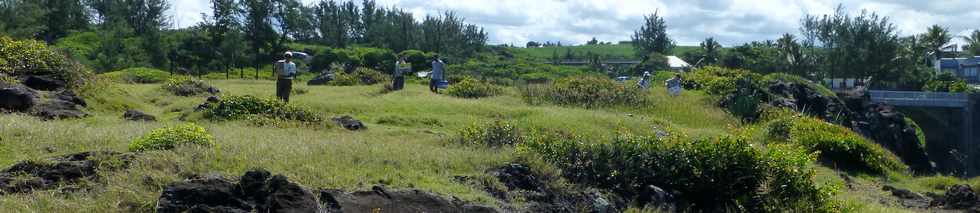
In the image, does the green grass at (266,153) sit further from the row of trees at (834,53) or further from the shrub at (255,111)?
the row of trees at (834,53)

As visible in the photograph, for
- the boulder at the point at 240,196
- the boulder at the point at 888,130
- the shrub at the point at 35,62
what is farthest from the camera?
the boulder at the point at 888,130

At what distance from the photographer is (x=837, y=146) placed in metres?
16.9

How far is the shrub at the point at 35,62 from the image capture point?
14.4 meters

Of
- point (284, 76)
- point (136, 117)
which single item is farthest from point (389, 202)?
point (284, 76)

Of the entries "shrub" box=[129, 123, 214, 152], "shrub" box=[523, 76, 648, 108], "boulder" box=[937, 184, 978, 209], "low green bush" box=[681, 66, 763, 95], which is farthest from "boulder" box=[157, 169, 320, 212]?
"low green bush" box=[681, 66, 763, 95]

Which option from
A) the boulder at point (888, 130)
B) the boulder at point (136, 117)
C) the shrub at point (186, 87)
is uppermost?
the shrub at point (186, 87)

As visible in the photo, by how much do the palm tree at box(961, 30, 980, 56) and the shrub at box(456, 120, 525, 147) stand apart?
225 feet

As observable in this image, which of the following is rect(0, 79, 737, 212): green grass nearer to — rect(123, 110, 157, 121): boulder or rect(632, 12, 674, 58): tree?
rect(123, 110, 157, 121): boulder

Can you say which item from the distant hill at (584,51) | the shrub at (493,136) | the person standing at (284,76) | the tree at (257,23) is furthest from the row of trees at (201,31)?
the distant hill at (584,51)

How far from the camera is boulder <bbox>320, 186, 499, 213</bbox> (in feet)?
23.3

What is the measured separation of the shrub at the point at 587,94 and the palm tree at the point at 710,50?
37.7 meters

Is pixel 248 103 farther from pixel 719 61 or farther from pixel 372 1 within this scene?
pixel 372 1

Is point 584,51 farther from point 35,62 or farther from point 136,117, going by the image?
point 136,117

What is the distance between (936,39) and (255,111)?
61622 millimetres
